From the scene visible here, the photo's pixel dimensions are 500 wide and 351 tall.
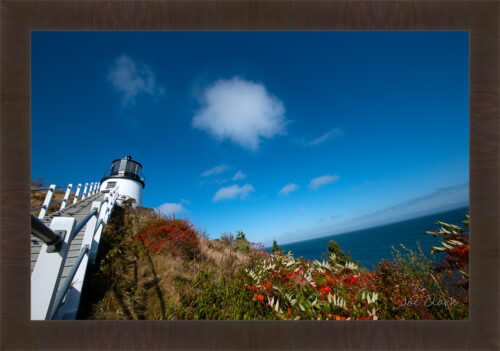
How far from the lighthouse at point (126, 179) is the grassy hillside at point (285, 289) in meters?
14.5

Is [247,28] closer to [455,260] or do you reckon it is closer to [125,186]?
[455,260]

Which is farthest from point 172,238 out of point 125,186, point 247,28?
point 125,186

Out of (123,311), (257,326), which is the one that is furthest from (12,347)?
(257,326)

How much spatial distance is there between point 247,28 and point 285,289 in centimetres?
324

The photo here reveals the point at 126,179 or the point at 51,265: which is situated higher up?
the point at 126,179

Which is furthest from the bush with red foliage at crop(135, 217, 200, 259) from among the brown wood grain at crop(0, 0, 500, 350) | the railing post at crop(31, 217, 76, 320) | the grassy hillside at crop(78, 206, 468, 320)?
the railing post at crop(31, 217, 76, 320)

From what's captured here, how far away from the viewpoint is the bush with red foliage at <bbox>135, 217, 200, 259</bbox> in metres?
4.02

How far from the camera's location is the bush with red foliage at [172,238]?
13.2 ft

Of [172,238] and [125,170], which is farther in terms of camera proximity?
[125,170]

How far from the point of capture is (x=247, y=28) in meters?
1.95

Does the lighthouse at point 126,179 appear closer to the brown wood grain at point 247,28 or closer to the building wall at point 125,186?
the building wall at point 125,186

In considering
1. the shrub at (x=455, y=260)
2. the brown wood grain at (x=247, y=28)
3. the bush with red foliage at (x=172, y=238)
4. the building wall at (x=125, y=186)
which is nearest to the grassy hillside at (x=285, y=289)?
the shrub at (x=455, y=260)

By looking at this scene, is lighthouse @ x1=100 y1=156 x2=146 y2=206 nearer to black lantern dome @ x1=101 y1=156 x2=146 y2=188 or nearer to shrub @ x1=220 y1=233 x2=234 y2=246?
black lantern dome @ x1=101 y1=156 x2=146 y2=188

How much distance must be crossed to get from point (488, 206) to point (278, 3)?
316 centimetres
